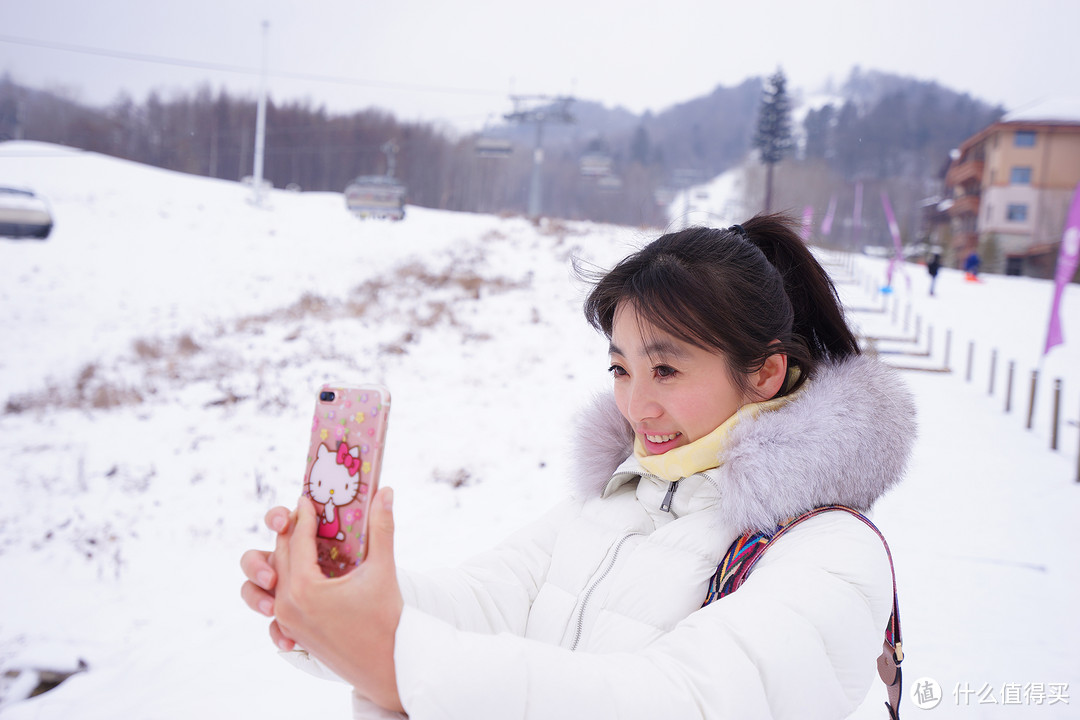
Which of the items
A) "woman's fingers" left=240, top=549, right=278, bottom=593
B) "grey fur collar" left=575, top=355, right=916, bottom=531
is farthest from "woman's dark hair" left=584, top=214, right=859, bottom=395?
"woman's fingers" left=240, top=549, right=278, bottom=593

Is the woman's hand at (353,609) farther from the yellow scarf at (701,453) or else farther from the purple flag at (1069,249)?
the purple flag at (1069,249)

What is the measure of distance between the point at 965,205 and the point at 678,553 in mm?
43007

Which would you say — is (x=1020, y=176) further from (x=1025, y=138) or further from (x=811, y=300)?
(x=811, y=300)

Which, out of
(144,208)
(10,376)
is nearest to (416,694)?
(10,376)

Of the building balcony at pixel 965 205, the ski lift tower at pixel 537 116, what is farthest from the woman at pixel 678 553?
the building balcony at pixel 965 205

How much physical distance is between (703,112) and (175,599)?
28.8 metres

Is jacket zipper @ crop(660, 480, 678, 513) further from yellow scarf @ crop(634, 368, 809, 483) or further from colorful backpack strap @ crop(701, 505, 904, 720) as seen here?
colorful backpack strap @ crop(701, 505, 904, 720)

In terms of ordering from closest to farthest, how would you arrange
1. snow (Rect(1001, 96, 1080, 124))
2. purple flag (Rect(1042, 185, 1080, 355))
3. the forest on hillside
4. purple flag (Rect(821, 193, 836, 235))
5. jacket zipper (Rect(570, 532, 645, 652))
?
jacket zipper (Rect(570, 532, 645, 652)) → purple flag (Rect(1042, 185, 1080, 355)) → the forest on hillside → purple flag (Rect(821, 193, 836, 235)) → snow (Rect(1001, 96, 1080, 124))

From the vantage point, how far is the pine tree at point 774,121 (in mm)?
13336

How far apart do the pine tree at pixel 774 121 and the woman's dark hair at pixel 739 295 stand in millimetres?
12647

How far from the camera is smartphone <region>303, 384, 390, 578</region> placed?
3.06 feet

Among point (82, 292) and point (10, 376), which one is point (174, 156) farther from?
point (10, 376)

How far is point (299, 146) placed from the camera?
2197cm

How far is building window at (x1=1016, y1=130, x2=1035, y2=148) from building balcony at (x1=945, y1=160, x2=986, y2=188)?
9.84 ft
